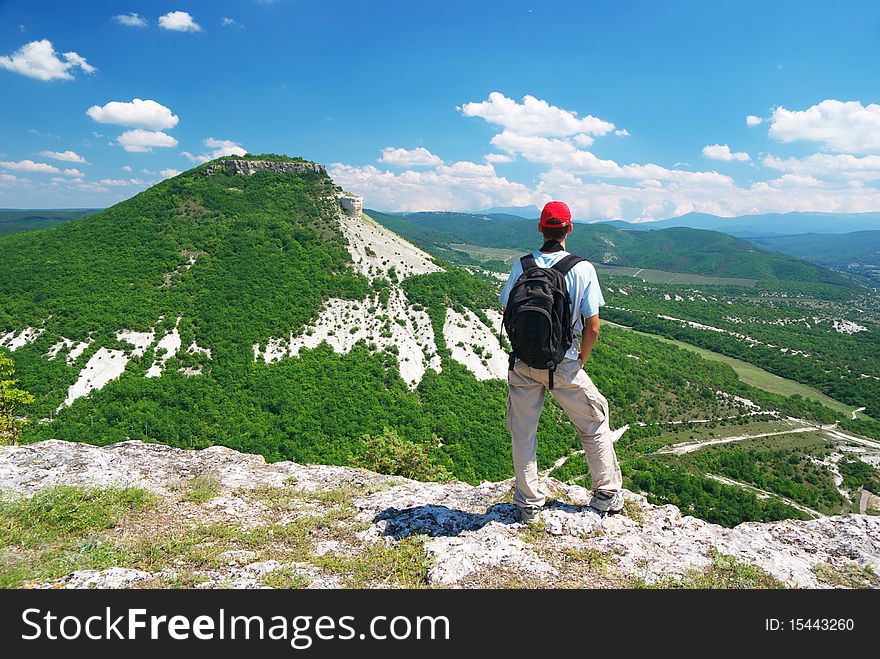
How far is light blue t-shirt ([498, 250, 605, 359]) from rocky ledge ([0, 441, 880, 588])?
2604mm

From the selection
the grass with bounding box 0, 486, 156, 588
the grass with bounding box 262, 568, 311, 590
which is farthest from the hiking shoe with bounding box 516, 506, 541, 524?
the grass with bounding box 0, 486, 156, 588

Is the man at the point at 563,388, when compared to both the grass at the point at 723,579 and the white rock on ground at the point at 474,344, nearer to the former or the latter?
the grass at the point at 723,579

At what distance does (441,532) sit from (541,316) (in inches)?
139

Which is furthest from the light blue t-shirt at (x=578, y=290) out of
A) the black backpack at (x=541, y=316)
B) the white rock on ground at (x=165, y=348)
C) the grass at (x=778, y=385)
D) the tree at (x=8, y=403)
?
the grass at (x=778, y=385)

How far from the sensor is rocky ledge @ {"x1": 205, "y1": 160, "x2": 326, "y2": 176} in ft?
227

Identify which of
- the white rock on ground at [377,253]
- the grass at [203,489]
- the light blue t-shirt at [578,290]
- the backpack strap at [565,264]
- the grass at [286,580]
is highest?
the white rock on ground at [377,253]

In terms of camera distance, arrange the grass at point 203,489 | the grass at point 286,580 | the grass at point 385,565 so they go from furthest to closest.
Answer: the grass at point 203,489 < the grass at point 385,565 < the grass at point 286,580

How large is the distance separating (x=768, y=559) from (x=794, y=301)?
246578 mm

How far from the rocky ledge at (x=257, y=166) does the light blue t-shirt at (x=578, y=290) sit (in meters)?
74.2

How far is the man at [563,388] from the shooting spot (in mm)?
5645

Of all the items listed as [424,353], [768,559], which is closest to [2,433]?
[768,559]

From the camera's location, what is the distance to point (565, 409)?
6.12 meters
